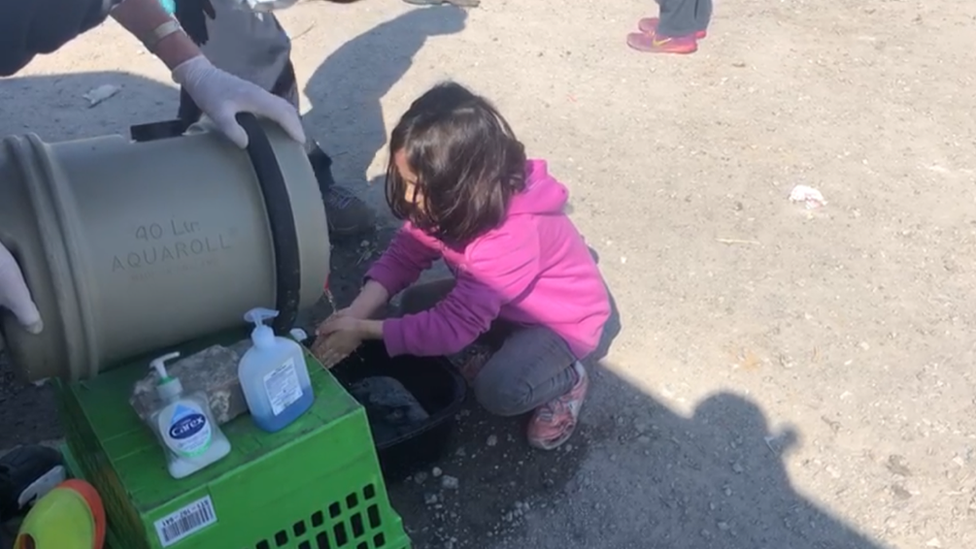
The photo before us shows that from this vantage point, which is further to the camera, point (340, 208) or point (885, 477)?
point (340, 208)

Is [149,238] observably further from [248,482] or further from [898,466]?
[898,466]

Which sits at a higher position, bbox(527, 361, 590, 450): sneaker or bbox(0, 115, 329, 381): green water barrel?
bbox(0, 115, 329, 381): green water barrel

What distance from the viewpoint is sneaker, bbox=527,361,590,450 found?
7.64 ft

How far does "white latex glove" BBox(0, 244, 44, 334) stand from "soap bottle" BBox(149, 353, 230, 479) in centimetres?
19

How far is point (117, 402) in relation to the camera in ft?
5.53

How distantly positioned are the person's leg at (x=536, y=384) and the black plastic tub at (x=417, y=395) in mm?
79

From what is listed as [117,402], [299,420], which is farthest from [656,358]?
[117,402]

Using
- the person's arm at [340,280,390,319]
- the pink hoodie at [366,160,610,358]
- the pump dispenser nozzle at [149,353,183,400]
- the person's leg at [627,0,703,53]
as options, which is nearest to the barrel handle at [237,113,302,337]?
the pump dispenser nozzle at [149,353,183,400]

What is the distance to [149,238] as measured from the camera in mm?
1604

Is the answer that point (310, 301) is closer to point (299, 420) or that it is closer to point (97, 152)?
point (299, 420)

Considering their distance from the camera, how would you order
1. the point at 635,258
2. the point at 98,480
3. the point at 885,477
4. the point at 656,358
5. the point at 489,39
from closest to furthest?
the point at 98,480, the point at 885,477, the point at 656,358, the point at 635,258, the point at 489,39

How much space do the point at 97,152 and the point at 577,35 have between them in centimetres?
299

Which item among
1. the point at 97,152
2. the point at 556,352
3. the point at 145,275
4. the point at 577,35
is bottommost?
the point at 577,35

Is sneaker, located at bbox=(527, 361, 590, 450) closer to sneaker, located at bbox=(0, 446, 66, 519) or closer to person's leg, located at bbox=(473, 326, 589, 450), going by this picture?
person's leg, located at bbox=(473, 326, 589, 450)
